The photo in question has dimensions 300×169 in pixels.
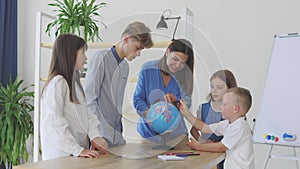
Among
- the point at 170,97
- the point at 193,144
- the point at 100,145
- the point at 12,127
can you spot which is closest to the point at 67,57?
the point at 100,145

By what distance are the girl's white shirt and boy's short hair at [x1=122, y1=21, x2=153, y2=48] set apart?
35 cm

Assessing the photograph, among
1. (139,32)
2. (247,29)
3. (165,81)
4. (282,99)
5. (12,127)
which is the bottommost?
(12,127)

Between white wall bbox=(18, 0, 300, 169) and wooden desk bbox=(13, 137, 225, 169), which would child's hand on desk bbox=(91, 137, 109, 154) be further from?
white wall bbox=(18, 0, 300, 169)

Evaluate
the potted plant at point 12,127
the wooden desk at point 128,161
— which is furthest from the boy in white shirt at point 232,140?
the potted plant at point 12,127

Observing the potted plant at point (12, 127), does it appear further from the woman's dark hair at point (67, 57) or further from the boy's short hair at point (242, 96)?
the boy's short hair at point (242, 96)

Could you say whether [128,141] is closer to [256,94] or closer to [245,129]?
[245,129]

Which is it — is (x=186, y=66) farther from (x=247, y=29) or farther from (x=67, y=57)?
(x=247, y=29)

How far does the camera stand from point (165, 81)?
1386mm

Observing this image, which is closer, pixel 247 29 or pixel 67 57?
pixel 67 57

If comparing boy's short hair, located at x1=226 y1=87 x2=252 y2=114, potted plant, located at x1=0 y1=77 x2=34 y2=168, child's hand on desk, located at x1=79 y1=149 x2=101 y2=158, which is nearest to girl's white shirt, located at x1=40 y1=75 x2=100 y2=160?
child's hand on desk, located at x1=79 y1=149 x2=101 y2=158

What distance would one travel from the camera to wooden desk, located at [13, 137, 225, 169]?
1.32 meters

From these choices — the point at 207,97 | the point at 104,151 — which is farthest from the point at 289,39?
the point at 104,151

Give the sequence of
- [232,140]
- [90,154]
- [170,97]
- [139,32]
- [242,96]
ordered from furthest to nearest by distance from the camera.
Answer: [242,96]
[232,140]
[90,154]
[170,97]
[139,32]

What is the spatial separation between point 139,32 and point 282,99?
5.01 feet
